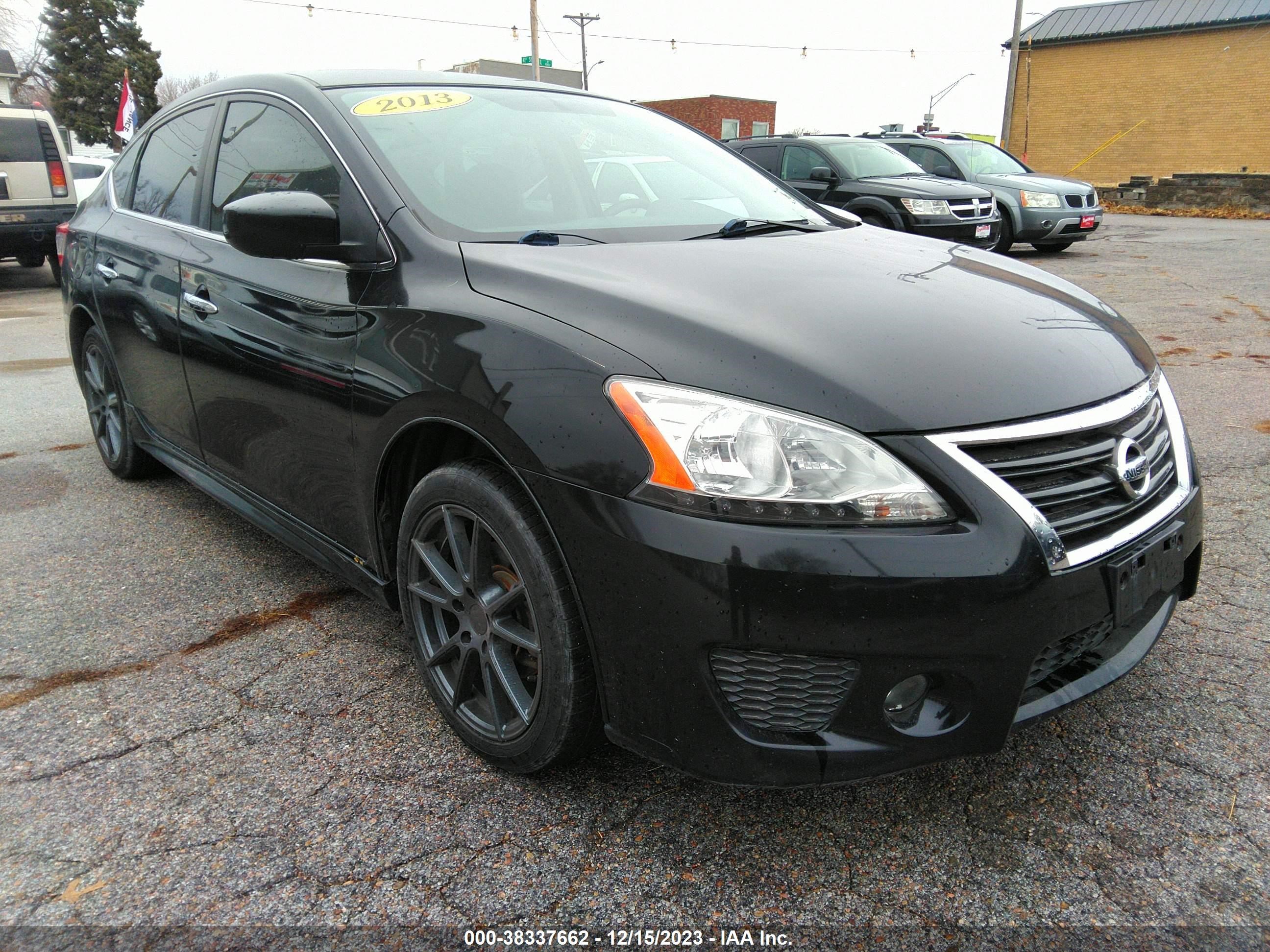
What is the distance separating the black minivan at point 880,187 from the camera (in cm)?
1083

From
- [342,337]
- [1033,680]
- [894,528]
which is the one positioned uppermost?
[342,337]

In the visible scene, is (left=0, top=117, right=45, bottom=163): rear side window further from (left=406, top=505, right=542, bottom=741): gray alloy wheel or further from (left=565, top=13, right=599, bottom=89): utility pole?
(left=565, top=13, right=599, bottom=89): utility pole

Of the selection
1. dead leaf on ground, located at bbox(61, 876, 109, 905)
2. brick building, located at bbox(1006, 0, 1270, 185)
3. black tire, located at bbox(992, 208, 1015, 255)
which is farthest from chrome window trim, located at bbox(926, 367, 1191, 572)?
brick building, located at bbox(1006, 0, 1270, 185)

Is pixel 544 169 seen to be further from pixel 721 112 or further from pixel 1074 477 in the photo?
pixel 721 112

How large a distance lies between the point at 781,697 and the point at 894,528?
1.19 ft

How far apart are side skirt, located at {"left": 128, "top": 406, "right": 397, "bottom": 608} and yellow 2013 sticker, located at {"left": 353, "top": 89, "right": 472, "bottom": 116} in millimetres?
1203

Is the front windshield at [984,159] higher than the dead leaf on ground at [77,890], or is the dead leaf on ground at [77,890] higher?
the front windshield at [984,159]

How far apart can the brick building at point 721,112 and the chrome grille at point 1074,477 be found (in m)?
52.0

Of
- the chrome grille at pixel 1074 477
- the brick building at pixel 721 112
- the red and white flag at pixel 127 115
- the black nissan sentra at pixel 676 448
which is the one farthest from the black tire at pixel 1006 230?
the brick building at pixel 721 112

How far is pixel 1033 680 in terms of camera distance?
1.79 m

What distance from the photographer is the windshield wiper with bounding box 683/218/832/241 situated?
2637 millimetres

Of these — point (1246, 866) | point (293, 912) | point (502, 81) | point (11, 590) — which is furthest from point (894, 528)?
point (11, 590)

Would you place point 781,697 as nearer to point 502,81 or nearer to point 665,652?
point 665,652

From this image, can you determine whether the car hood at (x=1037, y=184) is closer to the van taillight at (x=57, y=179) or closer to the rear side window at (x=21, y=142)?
the van taillight at (x=57, y=179)
